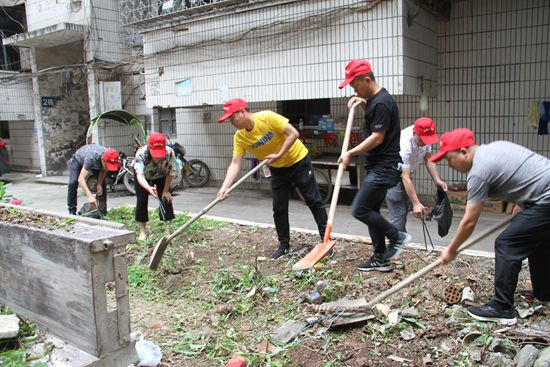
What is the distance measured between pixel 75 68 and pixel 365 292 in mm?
11162

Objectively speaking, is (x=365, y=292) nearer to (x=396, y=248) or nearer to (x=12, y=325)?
(x=396, y=248)

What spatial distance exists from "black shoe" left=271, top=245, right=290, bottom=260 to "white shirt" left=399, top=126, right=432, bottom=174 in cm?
156

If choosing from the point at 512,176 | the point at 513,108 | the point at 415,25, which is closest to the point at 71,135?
the point at 415,25

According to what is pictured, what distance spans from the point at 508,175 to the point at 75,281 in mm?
2805

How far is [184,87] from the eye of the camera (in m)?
9.37

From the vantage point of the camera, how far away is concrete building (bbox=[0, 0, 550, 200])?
23.1 feet

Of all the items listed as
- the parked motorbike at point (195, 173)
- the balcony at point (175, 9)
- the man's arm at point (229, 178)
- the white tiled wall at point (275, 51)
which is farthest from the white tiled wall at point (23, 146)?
the man's arm at point (229, 178)

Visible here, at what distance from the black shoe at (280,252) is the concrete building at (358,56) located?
3020 mm

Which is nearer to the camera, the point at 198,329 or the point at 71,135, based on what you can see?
the point at 198,329

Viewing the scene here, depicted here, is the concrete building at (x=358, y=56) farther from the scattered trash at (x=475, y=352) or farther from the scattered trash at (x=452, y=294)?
the scattered trash at (x=475, y=352)

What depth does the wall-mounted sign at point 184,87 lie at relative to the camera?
9266 millimetres

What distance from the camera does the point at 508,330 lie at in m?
3.25

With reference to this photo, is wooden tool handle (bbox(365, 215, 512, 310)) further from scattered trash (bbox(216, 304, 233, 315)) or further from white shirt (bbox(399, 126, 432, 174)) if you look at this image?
white shirt (bbox(399, 126, 432, 174))

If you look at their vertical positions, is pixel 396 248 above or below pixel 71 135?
below
